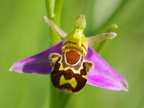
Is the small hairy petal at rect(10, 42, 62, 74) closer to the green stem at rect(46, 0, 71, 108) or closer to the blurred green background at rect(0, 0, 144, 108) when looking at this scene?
the green stem at rect(46, 0, 71, 108)

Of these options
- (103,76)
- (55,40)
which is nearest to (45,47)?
(55,40)

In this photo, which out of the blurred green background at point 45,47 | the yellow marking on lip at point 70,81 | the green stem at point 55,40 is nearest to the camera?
the yellow marking on lip at point 70,81

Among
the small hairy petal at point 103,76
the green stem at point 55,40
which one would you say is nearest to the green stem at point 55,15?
the green stem at point 55,40

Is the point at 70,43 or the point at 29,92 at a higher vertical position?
the point at 29,92

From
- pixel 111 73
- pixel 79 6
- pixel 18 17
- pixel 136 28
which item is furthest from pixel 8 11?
pixel 111 73

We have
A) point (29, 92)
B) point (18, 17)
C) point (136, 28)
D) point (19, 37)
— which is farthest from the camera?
point (136, 28)

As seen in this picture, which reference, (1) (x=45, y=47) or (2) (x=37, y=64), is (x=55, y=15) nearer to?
(2) (x=37, y=64)

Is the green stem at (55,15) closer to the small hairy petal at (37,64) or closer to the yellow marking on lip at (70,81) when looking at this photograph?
the small hairy petal at (37,64)

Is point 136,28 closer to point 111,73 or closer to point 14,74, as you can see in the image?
point 14,74
